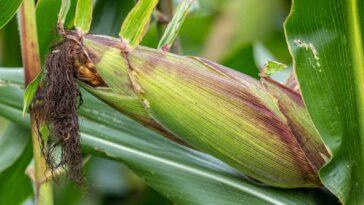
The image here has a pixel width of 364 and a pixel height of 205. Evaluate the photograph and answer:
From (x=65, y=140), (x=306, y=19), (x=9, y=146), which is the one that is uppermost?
(x=306, y=19)

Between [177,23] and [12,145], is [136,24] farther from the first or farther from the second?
[12,145]

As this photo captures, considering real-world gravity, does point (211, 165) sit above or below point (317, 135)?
below

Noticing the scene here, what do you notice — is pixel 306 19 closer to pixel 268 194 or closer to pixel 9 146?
pixel 268 194

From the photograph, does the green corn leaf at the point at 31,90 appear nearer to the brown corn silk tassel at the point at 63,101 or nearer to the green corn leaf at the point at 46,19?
the brown corn silk tassel at the point at 63,101

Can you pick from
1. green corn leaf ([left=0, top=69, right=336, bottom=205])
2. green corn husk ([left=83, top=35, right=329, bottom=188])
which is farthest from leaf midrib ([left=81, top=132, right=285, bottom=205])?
green corn husk ([left=83, top=35, right=329, bottom=188])

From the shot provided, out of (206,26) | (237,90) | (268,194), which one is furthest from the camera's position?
(206,26)

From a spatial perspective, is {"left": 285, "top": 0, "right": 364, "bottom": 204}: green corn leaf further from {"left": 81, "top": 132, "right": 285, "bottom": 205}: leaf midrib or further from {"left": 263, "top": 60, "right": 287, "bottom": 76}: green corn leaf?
{"left": 81, "top": 132, "right": 285, "bottom": 205}: leaf midrib

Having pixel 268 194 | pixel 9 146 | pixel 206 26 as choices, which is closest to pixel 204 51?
pixel 206 26

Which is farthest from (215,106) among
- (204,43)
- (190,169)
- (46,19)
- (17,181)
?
(204,43)

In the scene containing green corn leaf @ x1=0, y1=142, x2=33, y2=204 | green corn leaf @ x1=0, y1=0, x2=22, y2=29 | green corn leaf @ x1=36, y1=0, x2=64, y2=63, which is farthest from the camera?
green corn leaf @ x1=0, y1=142, x2=33, y2=204
